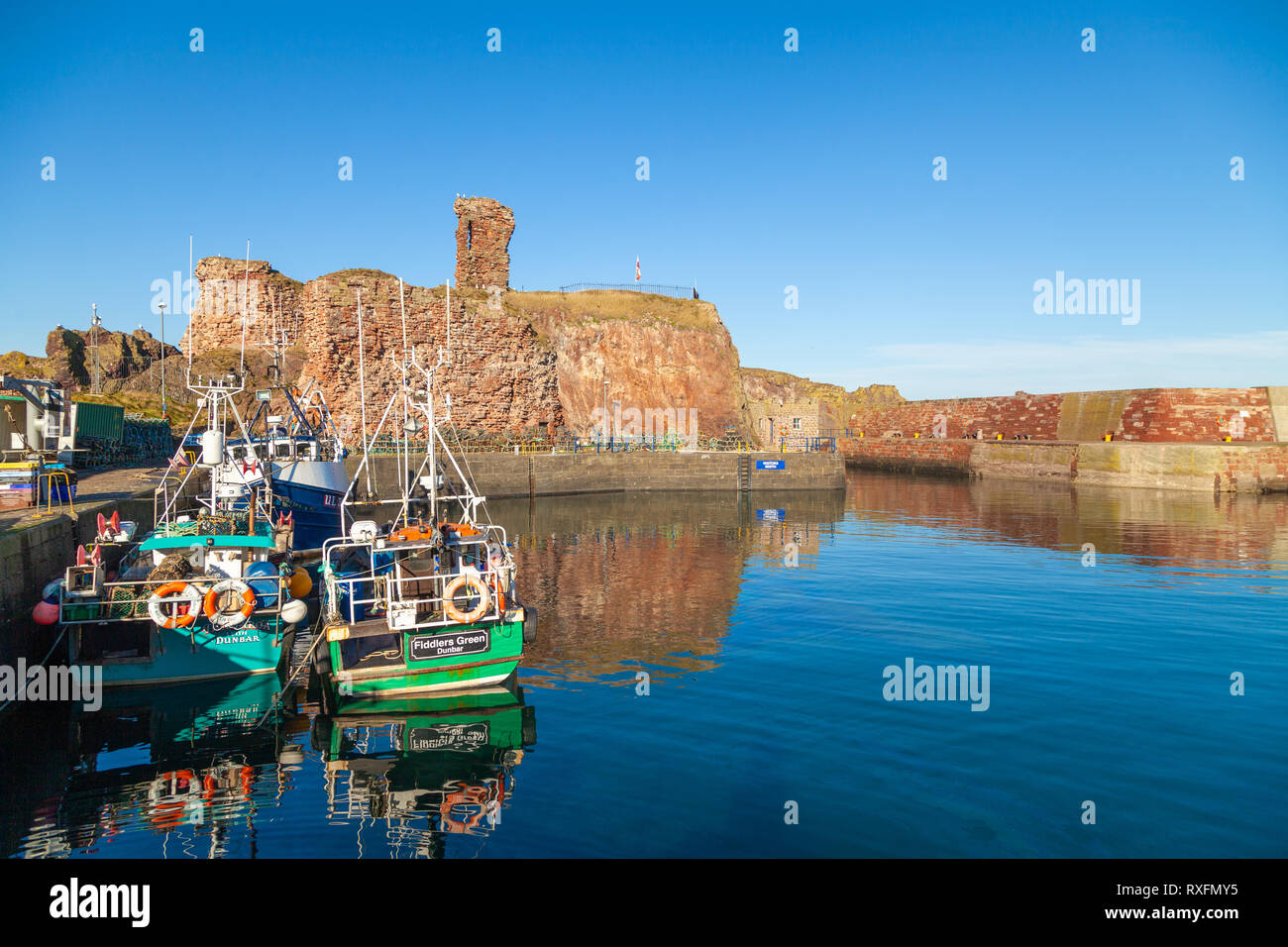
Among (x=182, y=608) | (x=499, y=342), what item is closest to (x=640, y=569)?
(x=182, y=608)

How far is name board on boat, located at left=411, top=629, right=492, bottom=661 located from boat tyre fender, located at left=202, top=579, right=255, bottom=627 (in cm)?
343

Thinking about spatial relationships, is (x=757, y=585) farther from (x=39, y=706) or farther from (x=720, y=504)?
(x=720, y=504)

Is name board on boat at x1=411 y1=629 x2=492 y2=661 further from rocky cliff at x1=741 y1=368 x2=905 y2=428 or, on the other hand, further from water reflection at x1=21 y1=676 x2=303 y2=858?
rocky cliff at x1=741 y1=368 x2=905 y2=428

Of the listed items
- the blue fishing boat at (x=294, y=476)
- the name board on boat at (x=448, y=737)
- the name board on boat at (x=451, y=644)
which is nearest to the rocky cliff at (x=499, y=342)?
the blue fishing boat at (x=294, y=476)

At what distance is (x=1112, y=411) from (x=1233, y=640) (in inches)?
1902

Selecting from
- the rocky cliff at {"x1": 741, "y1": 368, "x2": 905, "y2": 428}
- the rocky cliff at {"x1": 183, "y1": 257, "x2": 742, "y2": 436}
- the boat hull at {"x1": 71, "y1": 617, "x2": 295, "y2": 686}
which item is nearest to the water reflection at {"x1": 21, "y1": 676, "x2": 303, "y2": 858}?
the boat hull at {"x1": 71, "y1": 617, "x2": 295, "y2": 686}

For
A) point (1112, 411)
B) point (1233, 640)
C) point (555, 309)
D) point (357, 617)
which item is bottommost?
point (1233, 640)

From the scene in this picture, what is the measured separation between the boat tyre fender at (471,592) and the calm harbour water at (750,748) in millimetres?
1539

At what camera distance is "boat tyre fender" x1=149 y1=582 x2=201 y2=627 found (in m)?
12.9

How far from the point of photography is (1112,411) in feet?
192
